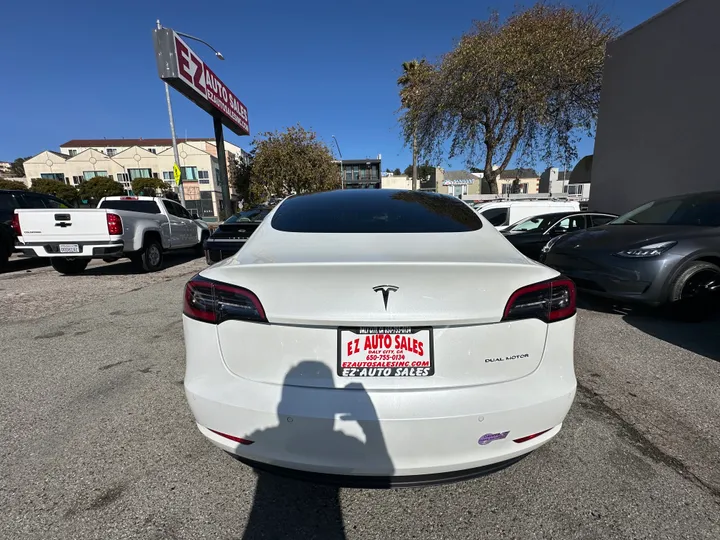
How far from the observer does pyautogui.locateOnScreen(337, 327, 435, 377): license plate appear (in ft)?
4.86

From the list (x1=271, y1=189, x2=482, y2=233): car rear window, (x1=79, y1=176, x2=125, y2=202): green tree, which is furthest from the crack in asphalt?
(x1=79, y1=176, x2=125, y2=202): green tree

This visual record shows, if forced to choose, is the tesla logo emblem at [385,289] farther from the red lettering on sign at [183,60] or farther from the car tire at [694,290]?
the red lettering on sign at [183,60]

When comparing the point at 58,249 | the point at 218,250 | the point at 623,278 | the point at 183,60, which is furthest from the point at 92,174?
the point at 623,278

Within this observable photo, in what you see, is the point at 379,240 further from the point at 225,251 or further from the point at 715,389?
the point at 225,251

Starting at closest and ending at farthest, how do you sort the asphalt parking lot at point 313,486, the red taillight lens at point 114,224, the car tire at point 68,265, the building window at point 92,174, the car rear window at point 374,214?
1. the asphalt parking lot at point 313,486
2. the car rear window at point 374,214
3. the red taillight lens at point 114,224
4. the car tire at point 68,265
5. the building window at point 92,174

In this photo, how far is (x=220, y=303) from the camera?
5.11 ft

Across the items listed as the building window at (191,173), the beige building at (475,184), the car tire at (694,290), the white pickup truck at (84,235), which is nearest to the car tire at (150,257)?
the white pickup truck at (84,235)

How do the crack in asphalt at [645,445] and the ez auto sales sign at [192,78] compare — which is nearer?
the crack in asphalt at [645,445]

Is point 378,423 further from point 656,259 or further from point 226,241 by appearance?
point 226,241

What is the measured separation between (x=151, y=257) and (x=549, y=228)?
9.15m

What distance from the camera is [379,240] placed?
75.3 inches

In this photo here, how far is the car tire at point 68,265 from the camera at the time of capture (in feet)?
25.4

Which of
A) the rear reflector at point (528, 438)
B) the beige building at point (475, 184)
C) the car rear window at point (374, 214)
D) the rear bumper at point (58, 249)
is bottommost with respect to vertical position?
the rear reflector at point (528, 438)

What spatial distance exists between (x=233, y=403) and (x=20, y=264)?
1159 centimetres
